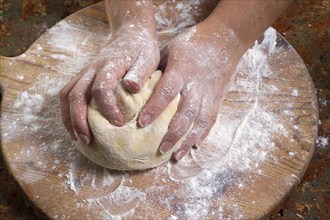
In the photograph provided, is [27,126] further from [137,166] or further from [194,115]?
[194,115]

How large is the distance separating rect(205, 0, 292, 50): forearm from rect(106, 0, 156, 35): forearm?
19 centimetres

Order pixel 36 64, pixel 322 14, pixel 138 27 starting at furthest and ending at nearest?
pixel 322 14 < pixel 36 64 < pixel 138 27

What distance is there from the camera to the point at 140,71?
121cm

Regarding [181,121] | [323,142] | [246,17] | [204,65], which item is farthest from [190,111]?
[323,142]

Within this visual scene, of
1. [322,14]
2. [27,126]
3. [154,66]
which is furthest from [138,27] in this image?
[322,14]

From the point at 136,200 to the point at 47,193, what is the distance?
0.25 m

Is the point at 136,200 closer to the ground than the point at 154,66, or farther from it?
closer to the ground

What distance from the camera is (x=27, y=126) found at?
1.38 meters

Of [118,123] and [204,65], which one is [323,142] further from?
[118,123]

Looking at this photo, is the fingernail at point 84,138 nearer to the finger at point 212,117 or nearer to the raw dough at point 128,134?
the raw dough at point 128,134

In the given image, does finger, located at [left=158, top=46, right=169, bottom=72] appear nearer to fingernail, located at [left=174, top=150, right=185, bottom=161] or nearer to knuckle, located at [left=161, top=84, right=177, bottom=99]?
knuckle, located at [left=161, top=84, right=177, bottom=99]

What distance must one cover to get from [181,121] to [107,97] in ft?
0.68

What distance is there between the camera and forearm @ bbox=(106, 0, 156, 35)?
1.38 metres

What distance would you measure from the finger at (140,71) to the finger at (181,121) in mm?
121
